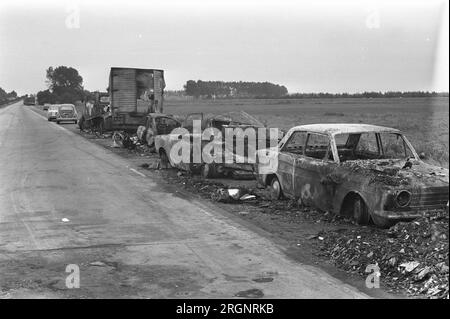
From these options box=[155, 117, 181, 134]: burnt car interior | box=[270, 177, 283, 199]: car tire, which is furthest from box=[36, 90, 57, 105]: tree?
box=[270, 177, 283, 199]: car tire

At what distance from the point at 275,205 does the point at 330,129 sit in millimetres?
1700

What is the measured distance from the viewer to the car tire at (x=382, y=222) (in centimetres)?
654

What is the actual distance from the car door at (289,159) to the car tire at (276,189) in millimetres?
170

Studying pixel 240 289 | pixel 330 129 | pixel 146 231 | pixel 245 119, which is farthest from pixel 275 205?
pixel 245 119

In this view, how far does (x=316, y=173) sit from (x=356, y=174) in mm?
908

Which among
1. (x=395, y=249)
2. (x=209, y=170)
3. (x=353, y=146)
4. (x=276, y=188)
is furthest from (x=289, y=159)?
(x=209, y=170)

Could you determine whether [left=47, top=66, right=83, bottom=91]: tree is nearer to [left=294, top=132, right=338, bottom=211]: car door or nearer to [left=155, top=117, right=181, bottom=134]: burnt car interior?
[left=155, top=117, right=181, bottom=134]: burnt car interior

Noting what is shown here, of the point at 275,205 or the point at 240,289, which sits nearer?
the point at 240,289

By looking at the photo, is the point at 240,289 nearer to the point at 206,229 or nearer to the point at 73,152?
the point at 206,229

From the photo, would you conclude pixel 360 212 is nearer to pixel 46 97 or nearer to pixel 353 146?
pixel 353 146

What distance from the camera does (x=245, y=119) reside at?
15789mm

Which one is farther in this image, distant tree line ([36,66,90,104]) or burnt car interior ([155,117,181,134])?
distant tree line ([36,66,90,104])

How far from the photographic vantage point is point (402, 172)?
22.5 ft

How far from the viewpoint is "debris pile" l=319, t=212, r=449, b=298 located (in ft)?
16.5
